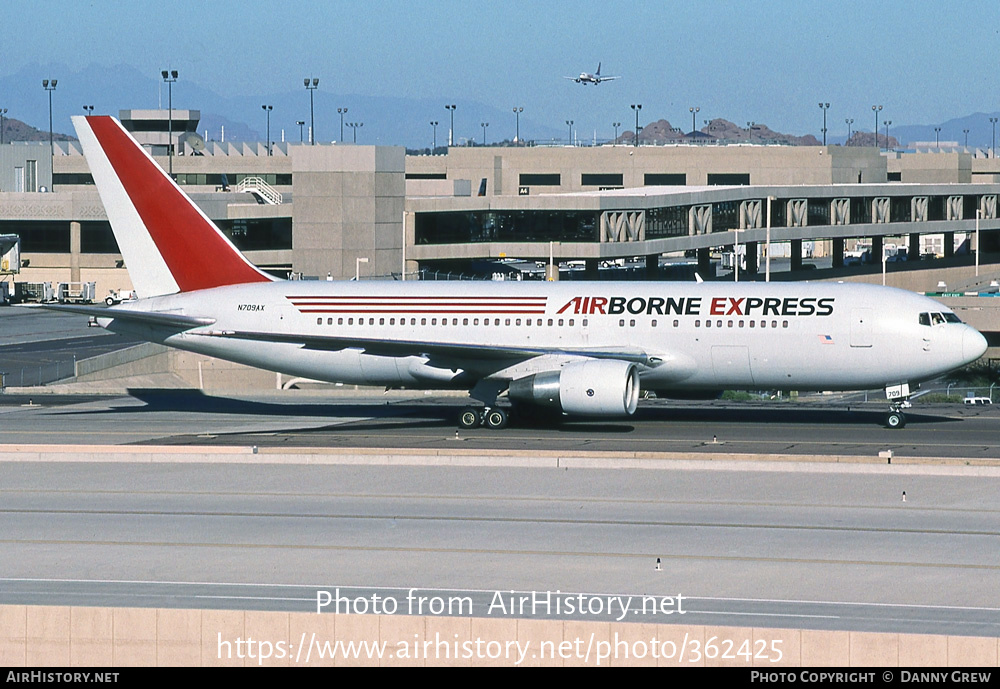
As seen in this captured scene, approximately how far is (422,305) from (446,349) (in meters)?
2.63

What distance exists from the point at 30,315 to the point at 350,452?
68647 millimetres

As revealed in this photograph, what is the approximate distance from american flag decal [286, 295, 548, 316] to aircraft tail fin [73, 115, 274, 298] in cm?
353

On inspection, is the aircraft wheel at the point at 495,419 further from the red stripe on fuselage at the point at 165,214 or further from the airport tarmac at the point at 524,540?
the red stripe on fuselage at the point at 165,214

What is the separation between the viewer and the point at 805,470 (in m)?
34.2

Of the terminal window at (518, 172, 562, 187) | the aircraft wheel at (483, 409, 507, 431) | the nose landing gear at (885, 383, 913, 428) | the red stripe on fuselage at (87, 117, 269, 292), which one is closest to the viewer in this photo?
the nose landing gear at (885, 383, 913, 428)

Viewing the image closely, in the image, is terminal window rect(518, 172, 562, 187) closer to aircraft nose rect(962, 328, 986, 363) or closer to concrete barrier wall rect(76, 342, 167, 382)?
concrete barrier wall rect(76, 342, 167, 382)

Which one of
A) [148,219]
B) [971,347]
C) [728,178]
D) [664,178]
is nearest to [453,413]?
[148,219]

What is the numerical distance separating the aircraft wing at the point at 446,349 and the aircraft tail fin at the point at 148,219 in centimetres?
444

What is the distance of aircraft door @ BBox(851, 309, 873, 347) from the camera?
40000 mm

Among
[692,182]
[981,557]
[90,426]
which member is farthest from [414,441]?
[692,182]

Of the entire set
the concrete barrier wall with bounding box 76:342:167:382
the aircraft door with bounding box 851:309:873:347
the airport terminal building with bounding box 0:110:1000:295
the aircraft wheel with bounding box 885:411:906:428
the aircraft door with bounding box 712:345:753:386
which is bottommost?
the aircraft wheel with bounding box 885:411:906:428

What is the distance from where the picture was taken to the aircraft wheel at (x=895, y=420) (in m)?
41.7

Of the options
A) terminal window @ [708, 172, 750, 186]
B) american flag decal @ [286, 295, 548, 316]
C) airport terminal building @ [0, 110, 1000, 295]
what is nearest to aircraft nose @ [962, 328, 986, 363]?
american flag decal @ [286, 295, 548, 316]

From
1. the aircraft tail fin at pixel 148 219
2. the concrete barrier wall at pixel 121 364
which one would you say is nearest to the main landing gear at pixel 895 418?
the aircraft tail fin at pixel 148 219
